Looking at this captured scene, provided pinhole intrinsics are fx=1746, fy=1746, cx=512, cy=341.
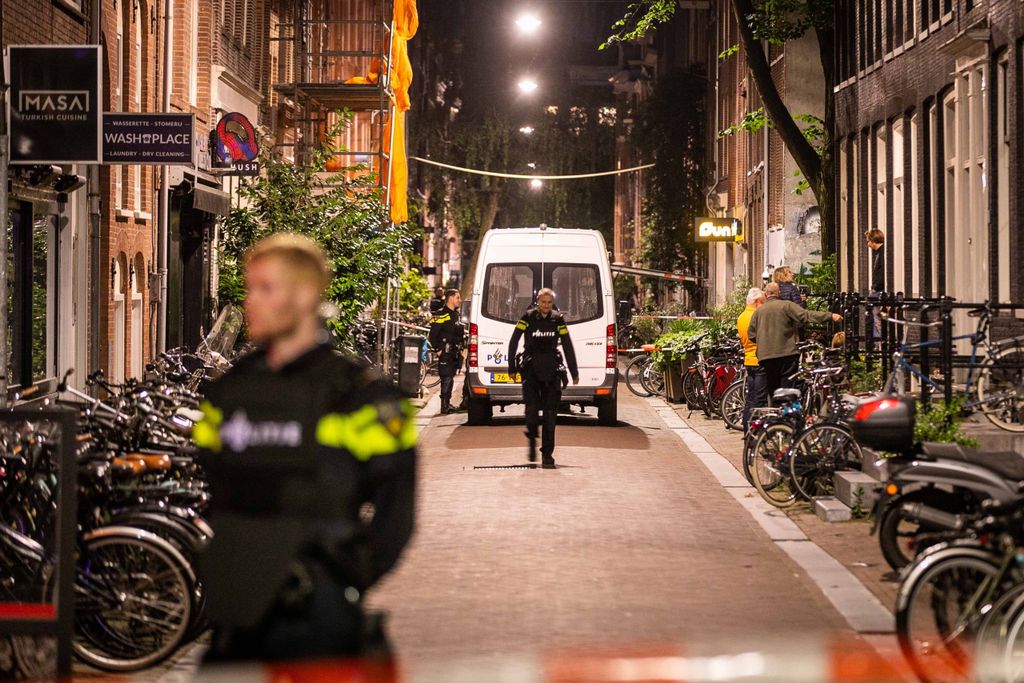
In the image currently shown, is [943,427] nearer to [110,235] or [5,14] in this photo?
[5,14]

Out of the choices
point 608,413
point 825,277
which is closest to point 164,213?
point 608,413

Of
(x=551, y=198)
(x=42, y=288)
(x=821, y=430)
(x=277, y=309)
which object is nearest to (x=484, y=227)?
(x=551, y=198)

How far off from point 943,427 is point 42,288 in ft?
32.1

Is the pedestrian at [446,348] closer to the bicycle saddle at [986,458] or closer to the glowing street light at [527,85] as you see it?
the bicycle saddle at [986,458]

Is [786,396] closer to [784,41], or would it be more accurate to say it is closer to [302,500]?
[302,500]

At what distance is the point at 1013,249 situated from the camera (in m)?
18.8

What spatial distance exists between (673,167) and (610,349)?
101 ft

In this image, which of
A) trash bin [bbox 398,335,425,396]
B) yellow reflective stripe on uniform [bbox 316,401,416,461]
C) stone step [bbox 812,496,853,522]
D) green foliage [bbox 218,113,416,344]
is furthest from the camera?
trash bin [bbox 398,335,425,396]

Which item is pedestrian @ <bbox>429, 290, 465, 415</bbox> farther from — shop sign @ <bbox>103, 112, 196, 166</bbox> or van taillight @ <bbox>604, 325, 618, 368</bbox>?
shop sign @ <bbox>103, 112, 196, 166</bbox>

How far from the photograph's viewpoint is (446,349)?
25656 millimetres

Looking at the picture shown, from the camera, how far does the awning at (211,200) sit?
25609 millimetres

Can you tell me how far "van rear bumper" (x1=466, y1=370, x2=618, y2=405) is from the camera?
856 inches

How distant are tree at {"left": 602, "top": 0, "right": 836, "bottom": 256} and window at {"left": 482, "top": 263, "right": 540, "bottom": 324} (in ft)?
24.2

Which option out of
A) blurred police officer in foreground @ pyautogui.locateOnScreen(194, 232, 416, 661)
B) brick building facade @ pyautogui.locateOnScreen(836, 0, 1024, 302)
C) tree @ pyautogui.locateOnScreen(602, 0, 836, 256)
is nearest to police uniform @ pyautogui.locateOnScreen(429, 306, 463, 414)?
tree @ pyautogui.locateOnScreen(602, 0, 836, 256)
